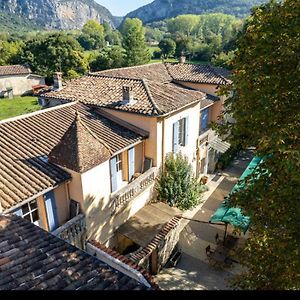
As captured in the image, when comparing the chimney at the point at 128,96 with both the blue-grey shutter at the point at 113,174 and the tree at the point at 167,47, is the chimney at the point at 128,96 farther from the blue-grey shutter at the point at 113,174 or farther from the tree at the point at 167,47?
the tree at the point at 167,47

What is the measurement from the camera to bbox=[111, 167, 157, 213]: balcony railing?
1929 centimetres

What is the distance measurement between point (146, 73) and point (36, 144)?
2015 centimetres

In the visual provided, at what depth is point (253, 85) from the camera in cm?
1116

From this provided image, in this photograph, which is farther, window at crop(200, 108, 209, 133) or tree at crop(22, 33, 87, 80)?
tree at crop(22, 33, 87, 80)

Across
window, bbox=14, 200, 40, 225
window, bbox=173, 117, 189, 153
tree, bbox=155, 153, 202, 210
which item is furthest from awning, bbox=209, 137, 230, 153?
window, bbox=14, 200, 40, 225

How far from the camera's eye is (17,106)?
6328 cm

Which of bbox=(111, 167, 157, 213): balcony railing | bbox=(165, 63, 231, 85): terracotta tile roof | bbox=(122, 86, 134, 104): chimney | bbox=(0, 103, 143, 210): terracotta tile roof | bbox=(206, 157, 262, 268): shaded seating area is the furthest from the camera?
bbox=(165, 63, 231, 85): terracotta tile roof

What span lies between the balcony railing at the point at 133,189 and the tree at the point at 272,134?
905cm

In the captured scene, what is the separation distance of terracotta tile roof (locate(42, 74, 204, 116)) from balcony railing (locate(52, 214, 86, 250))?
28.9 feet

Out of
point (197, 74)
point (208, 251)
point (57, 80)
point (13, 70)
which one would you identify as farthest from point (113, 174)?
point (13, 70)

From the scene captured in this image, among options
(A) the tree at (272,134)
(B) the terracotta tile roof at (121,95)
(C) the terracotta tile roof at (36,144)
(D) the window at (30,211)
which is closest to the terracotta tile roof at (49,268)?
(C) the terracotta tile roof at (36,144)

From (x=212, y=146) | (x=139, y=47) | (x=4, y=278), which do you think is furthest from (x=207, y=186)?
(x=139, y=47)

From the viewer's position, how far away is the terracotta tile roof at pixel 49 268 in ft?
23.6

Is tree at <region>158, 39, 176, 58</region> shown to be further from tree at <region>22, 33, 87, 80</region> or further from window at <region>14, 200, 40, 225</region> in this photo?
window at <region>14, 200, 40, 225</region>
